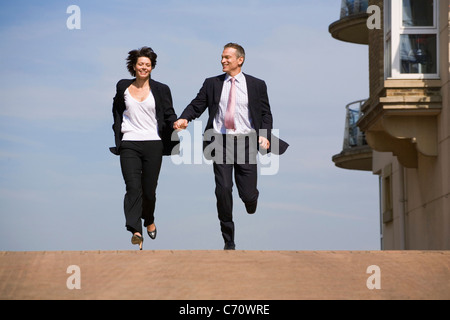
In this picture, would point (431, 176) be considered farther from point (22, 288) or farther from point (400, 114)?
point (22, 288)

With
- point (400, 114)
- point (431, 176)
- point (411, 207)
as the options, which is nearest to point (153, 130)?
point (400, 114)

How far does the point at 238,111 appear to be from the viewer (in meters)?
14.3

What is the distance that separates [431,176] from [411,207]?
277 centimetres

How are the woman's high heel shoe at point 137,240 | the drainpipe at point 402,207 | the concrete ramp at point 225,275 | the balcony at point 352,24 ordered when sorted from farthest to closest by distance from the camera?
1. the balcony at point 352,24
2. the drainpipe at point 402,207
3. the woman's high heel shoe at point 137,240
4. the concrete ramp at point 225,275

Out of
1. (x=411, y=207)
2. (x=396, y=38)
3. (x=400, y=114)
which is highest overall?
(x=396, y=38)

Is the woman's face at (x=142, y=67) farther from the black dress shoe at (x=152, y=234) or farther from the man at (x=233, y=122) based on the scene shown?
the black dress shoe at (x=152, y=234)

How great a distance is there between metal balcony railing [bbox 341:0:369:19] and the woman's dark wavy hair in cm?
1852

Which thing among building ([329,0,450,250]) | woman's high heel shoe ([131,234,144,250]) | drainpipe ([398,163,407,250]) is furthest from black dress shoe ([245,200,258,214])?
drainpipe ([398,163,407,250])

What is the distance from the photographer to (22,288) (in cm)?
1093

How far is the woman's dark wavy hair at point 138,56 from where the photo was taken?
14.6 m

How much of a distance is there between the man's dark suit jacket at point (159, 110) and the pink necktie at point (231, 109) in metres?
0.70

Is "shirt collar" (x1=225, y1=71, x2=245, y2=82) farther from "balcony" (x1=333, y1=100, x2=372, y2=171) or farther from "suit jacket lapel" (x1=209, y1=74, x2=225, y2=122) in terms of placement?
"balcony" (x1=333, y1=100, x2=372, y2=171)

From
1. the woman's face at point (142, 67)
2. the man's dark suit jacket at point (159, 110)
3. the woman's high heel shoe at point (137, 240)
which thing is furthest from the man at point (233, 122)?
the woman's high heel shoe at point (137, 240)

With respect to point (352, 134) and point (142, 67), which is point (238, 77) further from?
point (352, 134)
